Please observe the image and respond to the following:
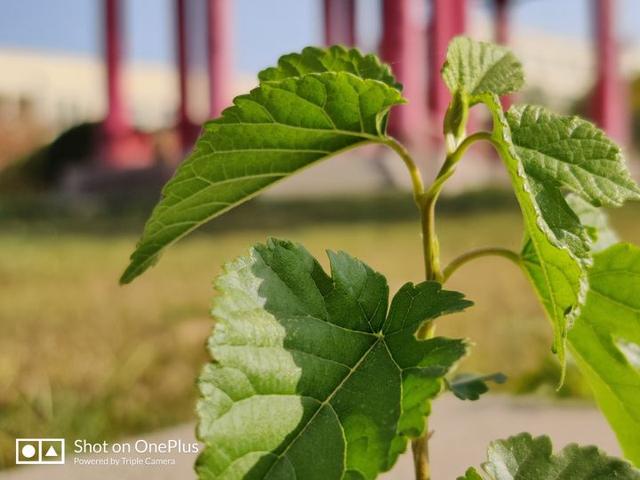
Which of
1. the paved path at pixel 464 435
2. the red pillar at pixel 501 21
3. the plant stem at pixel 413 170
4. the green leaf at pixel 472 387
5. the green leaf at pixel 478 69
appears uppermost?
the red pillar at pixel 501 21

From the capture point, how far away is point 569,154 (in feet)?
1.20

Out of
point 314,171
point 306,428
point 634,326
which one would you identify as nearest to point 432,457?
point 634,326

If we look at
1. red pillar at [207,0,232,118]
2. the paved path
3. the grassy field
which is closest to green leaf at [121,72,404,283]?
→ the paved path

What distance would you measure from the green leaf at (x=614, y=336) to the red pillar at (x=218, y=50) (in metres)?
6.25

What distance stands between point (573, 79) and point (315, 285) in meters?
13.4

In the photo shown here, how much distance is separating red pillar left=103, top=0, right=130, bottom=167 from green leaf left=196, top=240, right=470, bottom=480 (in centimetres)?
811

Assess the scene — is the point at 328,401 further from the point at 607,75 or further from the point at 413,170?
the point at 607,75

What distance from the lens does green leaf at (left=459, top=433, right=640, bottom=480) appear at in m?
0.39

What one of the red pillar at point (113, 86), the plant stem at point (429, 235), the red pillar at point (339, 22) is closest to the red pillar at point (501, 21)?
the red pillar at point (339, 22)

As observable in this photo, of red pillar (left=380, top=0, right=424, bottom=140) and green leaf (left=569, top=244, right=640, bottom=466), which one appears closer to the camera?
green leaf (left=569, top=244, right=640, bottom=466)

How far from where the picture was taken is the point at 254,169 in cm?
41

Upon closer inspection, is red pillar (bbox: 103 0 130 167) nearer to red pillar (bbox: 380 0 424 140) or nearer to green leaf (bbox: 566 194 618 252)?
red pillar (bbox: 380 0 424 140)

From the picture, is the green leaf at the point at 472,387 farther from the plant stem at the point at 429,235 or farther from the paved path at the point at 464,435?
the paved path at the point at 464,435

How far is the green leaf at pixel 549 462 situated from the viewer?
387 mm
